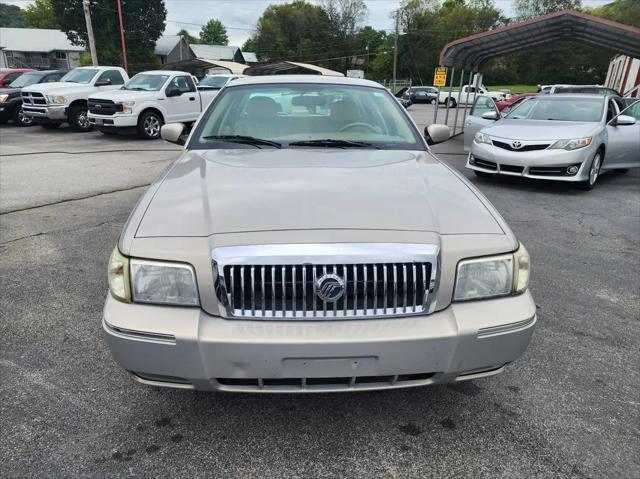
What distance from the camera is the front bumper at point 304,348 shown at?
1.84 meters

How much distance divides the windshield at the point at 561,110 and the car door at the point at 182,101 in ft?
29.6

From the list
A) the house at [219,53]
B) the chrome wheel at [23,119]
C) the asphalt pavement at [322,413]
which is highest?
the house at [219,53]

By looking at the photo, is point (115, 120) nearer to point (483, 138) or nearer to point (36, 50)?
point (483, 138)

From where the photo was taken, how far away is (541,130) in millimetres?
7480

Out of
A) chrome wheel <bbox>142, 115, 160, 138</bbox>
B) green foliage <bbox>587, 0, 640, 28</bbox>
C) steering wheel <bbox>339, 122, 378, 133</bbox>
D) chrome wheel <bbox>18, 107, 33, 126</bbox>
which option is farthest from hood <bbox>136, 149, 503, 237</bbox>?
green foliage <bbox>587, 0, 640, 28</bbox>

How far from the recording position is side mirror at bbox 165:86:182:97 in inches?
521

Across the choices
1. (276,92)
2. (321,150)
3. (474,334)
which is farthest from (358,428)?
(276,92)

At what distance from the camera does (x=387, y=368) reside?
6.23ft

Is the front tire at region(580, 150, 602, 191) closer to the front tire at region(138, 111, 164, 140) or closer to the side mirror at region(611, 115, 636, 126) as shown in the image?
the side mirror at region(611, 115, 636, 126)

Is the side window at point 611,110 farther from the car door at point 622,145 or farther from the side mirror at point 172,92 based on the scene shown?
the side mirror at point 172,92

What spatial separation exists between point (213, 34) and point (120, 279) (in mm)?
121726

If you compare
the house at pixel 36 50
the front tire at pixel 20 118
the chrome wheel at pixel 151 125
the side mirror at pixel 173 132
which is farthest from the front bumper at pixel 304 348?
the house at pixel 36 50

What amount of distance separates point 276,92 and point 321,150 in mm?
904

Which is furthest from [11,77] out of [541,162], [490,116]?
[541,162]
